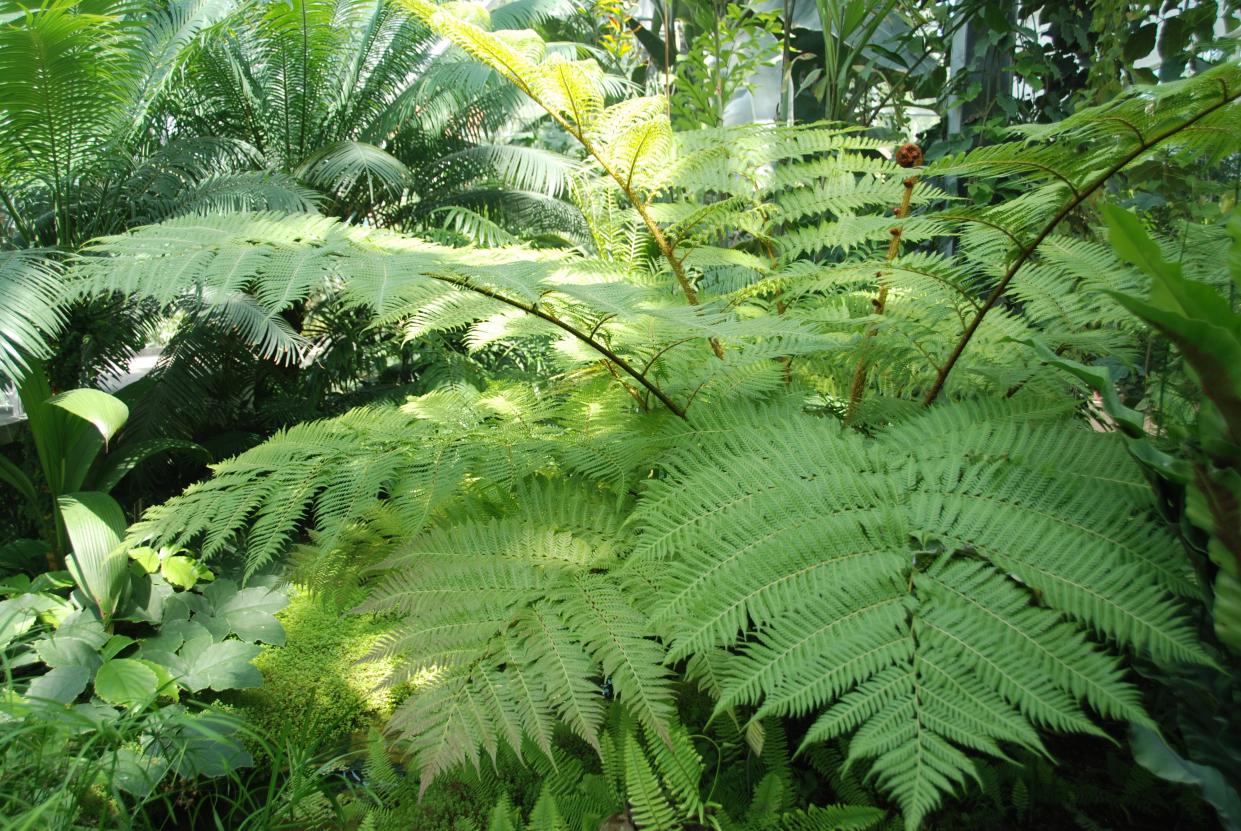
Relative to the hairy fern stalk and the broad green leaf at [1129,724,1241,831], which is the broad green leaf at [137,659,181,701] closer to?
the hairy fern stalk

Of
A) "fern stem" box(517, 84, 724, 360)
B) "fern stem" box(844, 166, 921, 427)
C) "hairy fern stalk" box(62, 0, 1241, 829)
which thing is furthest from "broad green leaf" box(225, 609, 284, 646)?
"fern stem" box(844, 166, 921, 427)

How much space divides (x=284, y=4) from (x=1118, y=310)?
3300 millimetres

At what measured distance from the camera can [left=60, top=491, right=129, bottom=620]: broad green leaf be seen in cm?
184

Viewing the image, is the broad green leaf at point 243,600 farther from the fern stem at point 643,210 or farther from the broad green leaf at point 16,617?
the fern stem at point 643,210

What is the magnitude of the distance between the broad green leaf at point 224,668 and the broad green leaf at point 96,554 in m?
0.28

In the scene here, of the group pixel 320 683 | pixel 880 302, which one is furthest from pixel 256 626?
pixel 880 302

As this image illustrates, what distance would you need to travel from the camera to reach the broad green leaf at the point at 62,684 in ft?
5.15

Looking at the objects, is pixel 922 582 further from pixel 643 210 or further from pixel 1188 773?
pixel 643 210

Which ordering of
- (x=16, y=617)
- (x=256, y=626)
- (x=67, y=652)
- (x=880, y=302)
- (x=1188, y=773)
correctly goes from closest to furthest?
(x=1188, y=773) < (x=880, y=302) < (x=67, y=652) < (x=16, y=617) < (x=256, y=626)

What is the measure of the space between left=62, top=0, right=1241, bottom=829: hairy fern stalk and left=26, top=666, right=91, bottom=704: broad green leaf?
0.78 m

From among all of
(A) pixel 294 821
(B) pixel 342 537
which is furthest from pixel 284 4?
(A) pixel 294 821

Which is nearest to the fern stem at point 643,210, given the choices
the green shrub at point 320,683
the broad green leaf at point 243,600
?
the green shrub at point 320,683

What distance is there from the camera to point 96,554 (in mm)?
1880

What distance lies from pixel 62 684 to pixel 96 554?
1.26 feet
